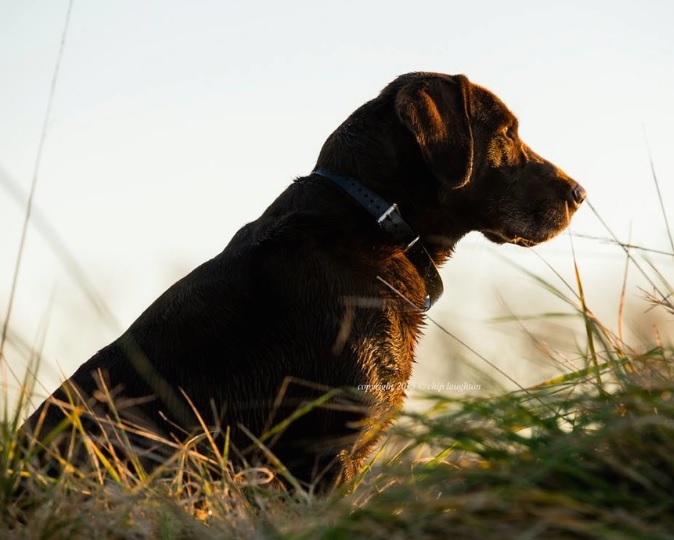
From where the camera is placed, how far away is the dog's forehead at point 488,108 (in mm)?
4547

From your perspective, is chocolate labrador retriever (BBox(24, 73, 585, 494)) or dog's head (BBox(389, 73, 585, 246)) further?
dog's head (BBox(389, 73, 585, 246))

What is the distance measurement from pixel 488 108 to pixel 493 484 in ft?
9.28

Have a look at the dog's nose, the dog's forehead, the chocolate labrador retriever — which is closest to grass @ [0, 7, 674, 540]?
the chocolate labrador retriever

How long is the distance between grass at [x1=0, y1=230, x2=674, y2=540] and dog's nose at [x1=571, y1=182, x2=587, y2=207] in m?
2.30

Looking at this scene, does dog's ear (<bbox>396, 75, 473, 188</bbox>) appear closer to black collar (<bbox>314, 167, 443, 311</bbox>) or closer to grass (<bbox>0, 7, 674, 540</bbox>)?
black collar (<bbox>314, 167, 443, 311</bbox>)

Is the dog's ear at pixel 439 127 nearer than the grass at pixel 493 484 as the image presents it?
No

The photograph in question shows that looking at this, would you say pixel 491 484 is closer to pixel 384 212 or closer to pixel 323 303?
pixel 323 303

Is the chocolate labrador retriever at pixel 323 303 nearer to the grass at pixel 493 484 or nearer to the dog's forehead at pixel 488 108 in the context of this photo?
the dog's forehead at pixel 488 108

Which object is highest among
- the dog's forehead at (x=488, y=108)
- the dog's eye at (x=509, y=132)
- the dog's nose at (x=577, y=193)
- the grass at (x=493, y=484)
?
the dog's forehead at (x=488, y=108)

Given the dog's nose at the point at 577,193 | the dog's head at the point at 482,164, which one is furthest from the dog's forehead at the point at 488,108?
the dog's nose at the point at 577,193

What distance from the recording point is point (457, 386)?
2.55 meters

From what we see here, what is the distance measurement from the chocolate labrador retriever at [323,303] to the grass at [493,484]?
3.62ft

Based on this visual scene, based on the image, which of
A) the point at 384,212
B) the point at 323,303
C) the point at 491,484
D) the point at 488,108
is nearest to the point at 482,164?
the point at 488,108

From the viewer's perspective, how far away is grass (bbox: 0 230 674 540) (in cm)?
187
